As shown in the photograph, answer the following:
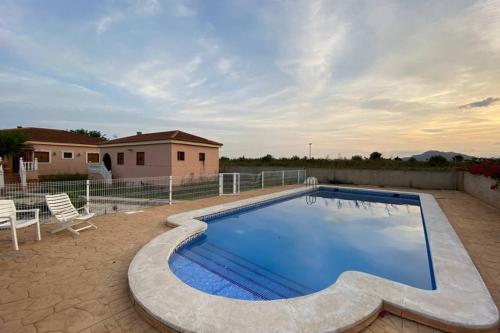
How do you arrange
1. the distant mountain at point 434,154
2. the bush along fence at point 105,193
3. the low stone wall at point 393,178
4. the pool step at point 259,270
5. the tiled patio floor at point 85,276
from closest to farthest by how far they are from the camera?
the tiled patio floor at point 85,276 < the pool step at point 259,270 < the bush along fence at point 105,193 < the low stone wall at point 393,178 < the distant mountain at point 434,154

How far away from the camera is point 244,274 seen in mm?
4473

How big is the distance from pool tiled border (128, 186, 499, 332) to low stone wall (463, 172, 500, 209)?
27.0 feet

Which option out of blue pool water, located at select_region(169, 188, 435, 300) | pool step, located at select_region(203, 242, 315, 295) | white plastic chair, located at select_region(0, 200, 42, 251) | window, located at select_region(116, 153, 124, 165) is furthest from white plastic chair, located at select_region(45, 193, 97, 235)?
window, located at select_region(116, 153, 124, 165)

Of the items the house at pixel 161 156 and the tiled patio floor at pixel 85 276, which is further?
the house at pixel 161 156

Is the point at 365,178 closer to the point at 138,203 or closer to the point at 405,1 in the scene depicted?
the point at 405,1

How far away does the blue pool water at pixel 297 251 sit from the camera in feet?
13.6

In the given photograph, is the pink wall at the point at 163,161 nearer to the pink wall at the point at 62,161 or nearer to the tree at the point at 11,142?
the pink wall at the point at 62,161

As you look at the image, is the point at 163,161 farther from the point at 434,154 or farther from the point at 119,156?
the point at 434,154

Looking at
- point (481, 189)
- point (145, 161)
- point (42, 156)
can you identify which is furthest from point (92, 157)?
point (481, 189)

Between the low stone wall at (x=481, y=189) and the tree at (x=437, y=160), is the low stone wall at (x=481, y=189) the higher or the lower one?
the lower one

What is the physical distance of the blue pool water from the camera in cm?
416

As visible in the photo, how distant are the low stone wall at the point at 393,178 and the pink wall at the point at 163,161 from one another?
29.2 ft

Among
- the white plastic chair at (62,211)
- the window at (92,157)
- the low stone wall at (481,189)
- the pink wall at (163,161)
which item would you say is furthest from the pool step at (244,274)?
the window at (92,157)

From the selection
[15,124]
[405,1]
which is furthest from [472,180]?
[15,124]
